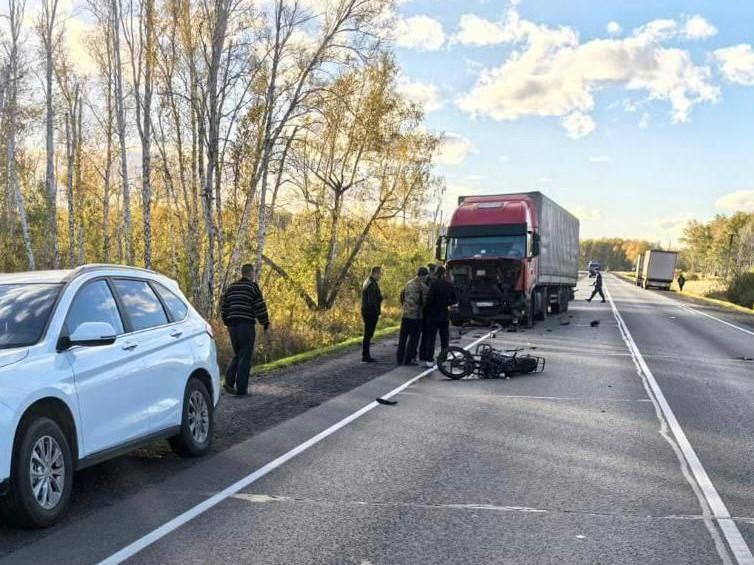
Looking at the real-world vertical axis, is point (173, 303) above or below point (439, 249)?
below

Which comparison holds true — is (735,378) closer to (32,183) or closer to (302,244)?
(302,244)

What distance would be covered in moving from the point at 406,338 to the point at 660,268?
61.1 metres

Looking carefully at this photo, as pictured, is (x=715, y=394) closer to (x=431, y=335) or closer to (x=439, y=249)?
(x=431, y=335)

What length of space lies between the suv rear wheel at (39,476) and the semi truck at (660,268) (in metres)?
68.8

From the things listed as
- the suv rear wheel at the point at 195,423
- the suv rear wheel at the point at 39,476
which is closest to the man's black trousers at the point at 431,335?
the suv rear wheel at the point at 195,423

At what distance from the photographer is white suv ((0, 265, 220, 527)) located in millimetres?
4379

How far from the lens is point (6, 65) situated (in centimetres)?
3042

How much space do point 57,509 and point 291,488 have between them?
1.68 meters

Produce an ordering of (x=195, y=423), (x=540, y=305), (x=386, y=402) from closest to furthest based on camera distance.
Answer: (x=195, y=423) → (x=386, y=402) → (x=540, y=305)

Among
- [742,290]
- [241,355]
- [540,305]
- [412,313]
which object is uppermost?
[412,313]

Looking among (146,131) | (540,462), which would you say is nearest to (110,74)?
(146,131)

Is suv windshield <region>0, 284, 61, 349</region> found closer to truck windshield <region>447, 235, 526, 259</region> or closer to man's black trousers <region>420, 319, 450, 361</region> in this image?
man's black trousers <region>420, 319, 450, 361</region>

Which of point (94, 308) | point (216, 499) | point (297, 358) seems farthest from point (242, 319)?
point (216, 499)

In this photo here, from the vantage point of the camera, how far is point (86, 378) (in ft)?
16.3
